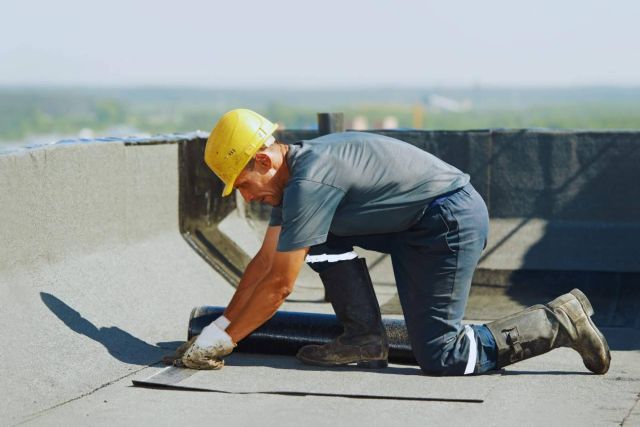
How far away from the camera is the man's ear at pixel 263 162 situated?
6105 mm

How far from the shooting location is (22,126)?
160m

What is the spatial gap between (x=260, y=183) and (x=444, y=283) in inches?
41.8

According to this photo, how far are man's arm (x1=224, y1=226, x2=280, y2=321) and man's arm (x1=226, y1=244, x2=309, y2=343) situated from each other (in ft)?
0.08

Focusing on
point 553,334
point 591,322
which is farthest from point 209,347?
point 591,322

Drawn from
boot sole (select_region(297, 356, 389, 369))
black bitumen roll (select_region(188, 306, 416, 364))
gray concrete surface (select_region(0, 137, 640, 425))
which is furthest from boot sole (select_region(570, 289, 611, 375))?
boot sole (select_region(297, 356, 389, 369))

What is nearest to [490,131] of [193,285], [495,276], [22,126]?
[495,276]

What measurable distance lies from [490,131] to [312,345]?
344cm

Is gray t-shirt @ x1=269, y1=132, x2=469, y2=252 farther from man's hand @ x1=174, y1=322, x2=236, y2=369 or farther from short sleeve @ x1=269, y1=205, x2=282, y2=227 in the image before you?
man's hand @ x1=174, y1=322, x2=236, y2=369

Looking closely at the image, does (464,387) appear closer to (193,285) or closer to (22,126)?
(193,285)

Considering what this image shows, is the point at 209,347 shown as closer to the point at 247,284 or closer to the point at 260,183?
the point at 247,284

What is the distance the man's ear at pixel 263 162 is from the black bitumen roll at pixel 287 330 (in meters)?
1.08

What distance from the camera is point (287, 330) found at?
22.4 ft

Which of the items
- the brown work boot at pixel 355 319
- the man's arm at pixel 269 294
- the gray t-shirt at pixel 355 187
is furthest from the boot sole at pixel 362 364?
the gray t-shirt at pixel 355 187

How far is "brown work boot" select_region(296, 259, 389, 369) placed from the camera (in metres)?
6.52
